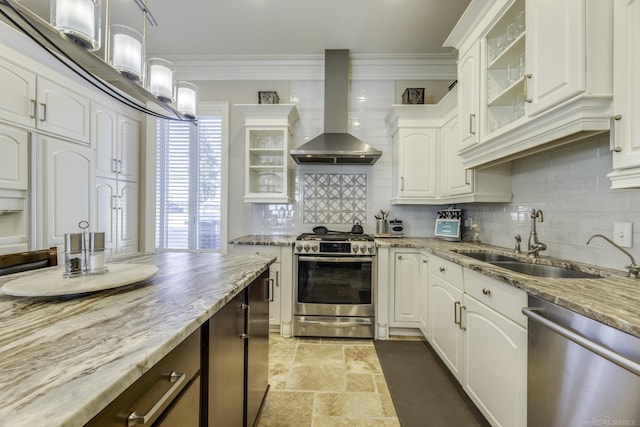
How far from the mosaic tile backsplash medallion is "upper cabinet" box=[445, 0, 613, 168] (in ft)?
4.30

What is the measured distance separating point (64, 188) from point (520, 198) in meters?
3.72

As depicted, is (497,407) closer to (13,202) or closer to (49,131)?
(13,202)

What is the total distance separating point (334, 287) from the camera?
265cm

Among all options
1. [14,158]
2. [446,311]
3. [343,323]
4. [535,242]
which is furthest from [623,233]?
[14,158]

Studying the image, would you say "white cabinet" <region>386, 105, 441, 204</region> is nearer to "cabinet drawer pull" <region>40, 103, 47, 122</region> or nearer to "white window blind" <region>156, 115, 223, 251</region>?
"white window blind" <region>156, 115, 223, 251</region>

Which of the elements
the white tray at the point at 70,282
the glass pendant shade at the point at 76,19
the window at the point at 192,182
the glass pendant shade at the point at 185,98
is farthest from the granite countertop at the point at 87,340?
the window at the point at 192,182

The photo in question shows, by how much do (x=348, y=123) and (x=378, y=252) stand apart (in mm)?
1588

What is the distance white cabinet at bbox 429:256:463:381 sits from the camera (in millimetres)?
1814

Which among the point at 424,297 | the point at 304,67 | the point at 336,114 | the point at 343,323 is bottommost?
the point at 343,323

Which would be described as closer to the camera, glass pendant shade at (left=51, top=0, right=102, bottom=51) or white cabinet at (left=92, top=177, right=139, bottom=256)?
glass pendant shade at (left=51, top=0, right=102, bottom=51)

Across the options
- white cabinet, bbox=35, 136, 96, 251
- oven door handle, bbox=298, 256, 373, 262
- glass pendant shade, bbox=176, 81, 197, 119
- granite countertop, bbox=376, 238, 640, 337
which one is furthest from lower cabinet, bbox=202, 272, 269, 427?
white cabinet, bbox=35, 136, 96, 251

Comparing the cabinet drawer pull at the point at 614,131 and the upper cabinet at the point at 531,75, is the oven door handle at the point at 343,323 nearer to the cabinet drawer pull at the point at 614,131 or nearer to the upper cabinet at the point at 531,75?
the upper cabinet at the point at 531,75

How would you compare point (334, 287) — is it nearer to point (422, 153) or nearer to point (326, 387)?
point (326, 387)

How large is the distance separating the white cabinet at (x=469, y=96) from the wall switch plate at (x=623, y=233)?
2.93 ft
